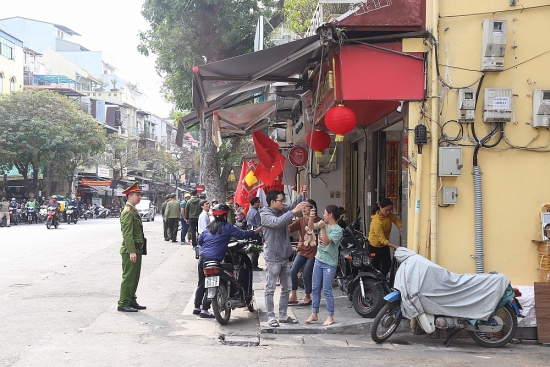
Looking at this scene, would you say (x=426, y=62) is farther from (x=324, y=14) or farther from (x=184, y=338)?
(x=184, y=338)

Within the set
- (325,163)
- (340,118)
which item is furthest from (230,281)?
(325,163)

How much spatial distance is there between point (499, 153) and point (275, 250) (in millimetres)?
3114

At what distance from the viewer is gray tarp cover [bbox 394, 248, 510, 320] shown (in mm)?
7230

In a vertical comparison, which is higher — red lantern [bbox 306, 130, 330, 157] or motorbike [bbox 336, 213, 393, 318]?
red lantern [bbox 306, 130, 330, 157]

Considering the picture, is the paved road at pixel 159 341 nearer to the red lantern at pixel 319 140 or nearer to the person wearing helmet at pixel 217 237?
the person wearing helmet at pixel 217 237

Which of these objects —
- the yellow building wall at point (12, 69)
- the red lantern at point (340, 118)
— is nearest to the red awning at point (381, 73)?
the red lantern at point (340, 118)

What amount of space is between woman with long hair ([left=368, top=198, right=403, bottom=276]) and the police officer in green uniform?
136 inches

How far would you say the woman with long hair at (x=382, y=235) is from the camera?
9.00m

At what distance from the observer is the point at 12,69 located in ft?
152

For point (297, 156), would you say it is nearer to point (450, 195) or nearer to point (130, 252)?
point (130, 252)

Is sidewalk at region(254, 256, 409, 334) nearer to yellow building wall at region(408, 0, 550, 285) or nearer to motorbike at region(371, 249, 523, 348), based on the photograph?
motorbike at region(371, 249, 523, 348)

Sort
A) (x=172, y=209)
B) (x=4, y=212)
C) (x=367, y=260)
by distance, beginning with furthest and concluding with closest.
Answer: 1. (x=4, y=212)
2. (x=172, y=209)
3. (x=367, y=260)

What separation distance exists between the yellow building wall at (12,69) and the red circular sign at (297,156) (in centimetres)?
3714

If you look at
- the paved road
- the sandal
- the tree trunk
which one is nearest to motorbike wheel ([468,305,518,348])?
the paved road
